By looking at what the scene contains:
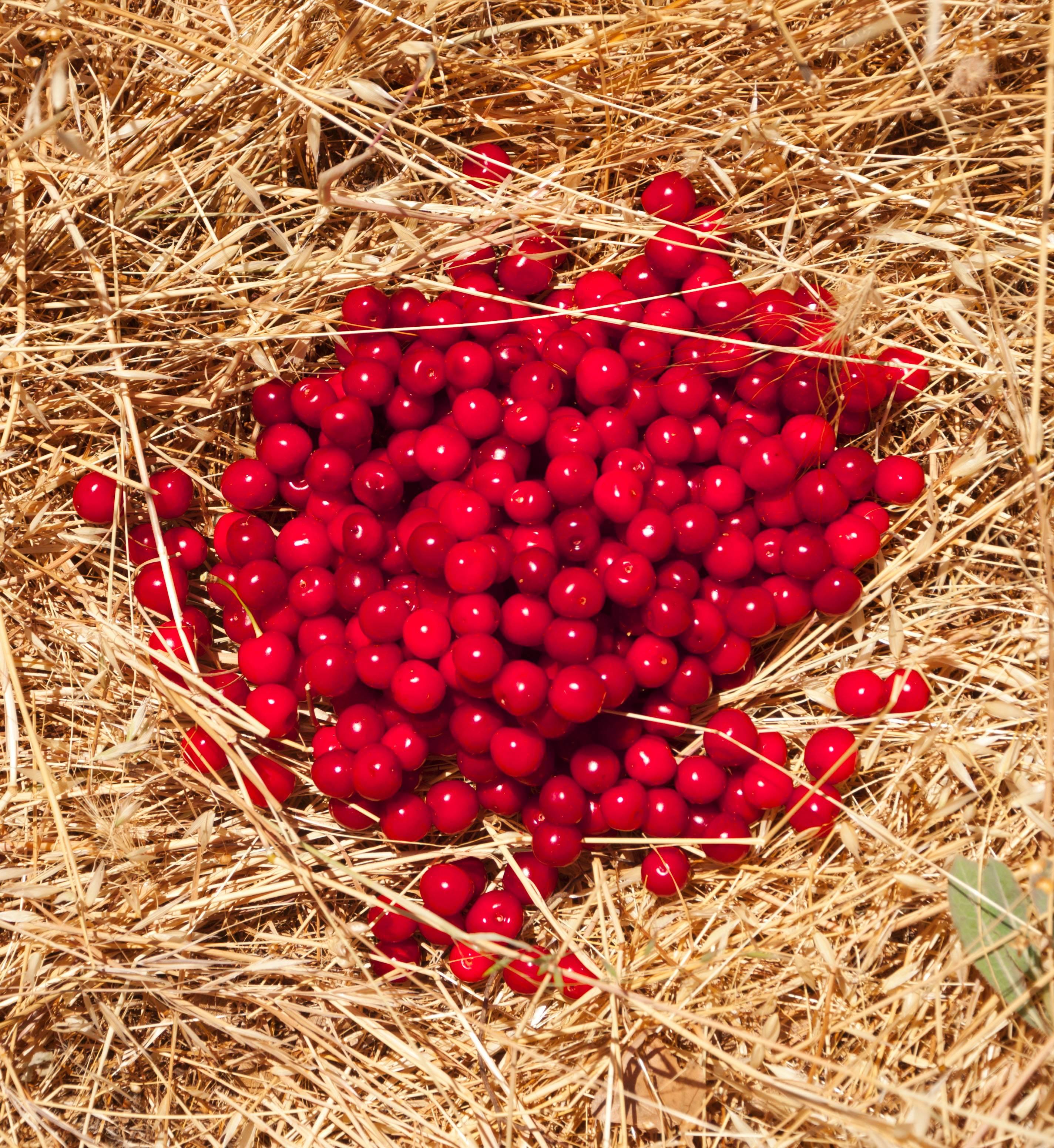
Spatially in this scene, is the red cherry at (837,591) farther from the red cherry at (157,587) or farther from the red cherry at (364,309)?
the red cherry at (157,587)

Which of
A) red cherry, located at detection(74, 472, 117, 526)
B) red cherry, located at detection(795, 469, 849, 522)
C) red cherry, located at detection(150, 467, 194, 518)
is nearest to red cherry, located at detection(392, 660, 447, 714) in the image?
red cherry, located at detection(150, 467, 194, 518)

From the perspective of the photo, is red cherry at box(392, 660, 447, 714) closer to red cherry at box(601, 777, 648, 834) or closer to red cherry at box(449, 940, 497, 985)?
red cherry at box(601, 777, 648, 834)

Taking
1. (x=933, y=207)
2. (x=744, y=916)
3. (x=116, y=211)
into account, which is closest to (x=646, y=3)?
(x=933, y=207)

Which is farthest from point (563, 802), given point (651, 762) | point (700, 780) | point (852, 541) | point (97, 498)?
point (97, 498)

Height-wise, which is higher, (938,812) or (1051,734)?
(1051,734)

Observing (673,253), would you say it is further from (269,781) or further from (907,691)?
(269,781)

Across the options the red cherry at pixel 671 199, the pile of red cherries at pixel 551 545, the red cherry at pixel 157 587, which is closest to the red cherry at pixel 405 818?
the pile of red cherries at pixel 551 545

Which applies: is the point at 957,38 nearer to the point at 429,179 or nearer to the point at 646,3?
the point at 646,3

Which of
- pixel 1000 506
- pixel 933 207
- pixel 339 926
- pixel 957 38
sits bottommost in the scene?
pixel 339 926
